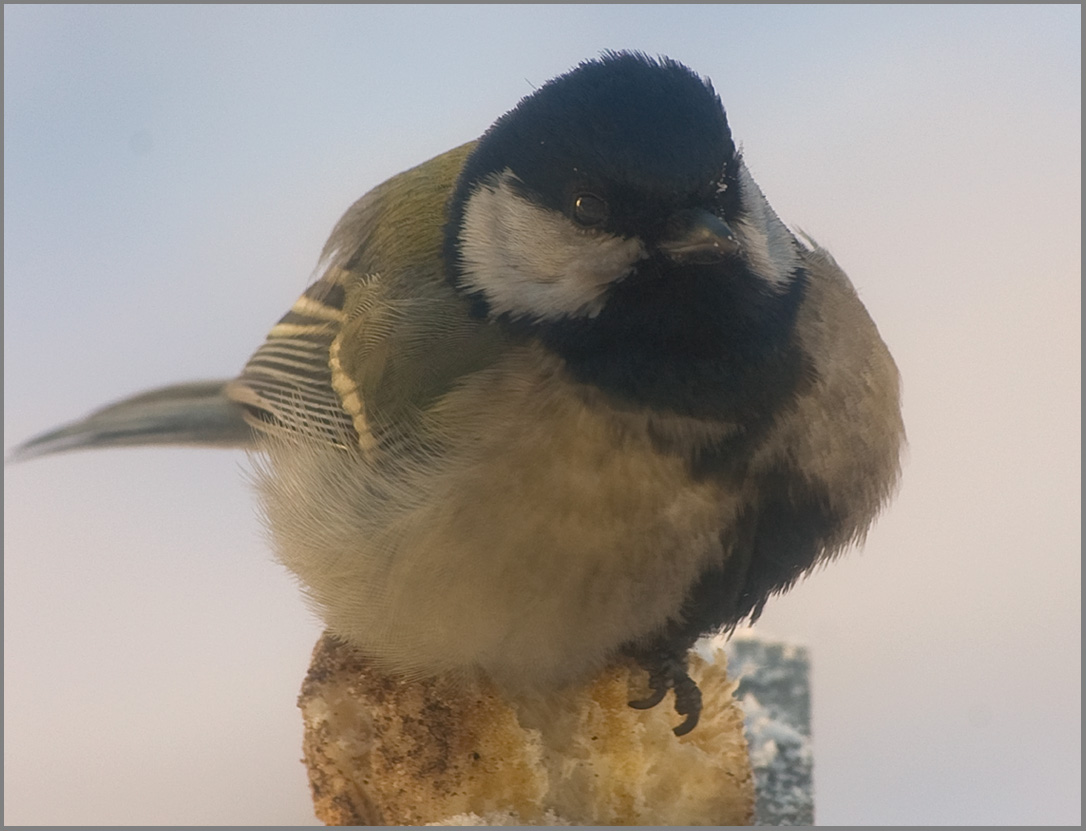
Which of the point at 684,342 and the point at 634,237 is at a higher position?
the point at 634,237

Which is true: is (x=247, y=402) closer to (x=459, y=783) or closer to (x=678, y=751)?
(x=459, y=783)

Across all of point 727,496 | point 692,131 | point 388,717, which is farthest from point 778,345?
point 388,717

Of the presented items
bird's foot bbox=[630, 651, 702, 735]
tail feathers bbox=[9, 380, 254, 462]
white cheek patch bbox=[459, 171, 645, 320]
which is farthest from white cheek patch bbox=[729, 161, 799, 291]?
tail feathers bbox=[9, 380, 254, 462]

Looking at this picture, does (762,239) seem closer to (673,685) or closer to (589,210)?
(589,210)

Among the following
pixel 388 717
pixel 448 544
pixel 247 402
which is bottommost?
pixel 388 717

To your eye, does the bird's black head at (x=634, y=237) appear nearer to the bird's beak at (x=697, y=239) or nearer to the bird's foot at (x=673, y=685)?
the bird's beak at (x=697, y=239)

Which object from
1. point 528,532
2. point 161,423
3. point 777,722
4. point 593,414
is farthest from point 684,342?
point 161,423

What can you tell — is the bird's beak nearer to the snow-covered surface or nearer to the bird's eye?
the bird's eye
